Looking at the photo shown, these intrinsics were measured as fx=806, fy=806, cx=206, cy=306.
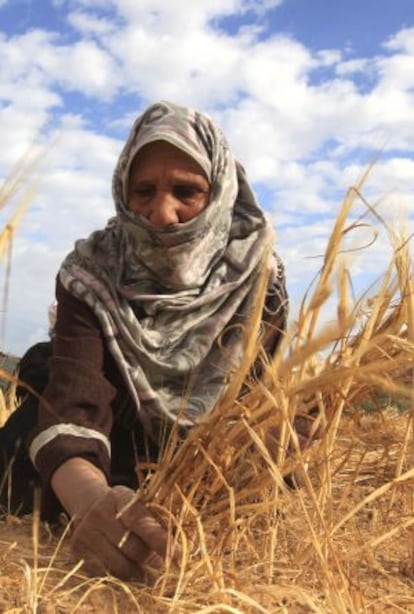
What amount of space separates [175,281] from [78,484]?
0.60m

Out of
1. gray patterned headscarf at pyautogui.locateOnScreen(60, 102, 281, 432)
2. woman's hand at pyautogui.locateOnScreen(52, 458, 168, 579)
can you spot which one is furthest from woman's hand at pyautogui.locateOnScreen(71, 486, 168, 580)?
gray patterned headscarf at pyautogui.locateOnScreen(60, 102, 281, 432)

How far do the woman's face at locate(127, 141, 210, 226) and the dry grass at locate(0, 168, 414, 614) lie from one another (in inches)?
20.8

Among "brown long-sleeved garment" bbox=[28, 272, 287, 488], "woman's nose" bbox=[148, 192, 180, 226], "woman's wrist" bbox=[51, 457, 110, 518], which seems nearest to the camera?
"woman's wrist" bbox=[51, 457, 110, 518]

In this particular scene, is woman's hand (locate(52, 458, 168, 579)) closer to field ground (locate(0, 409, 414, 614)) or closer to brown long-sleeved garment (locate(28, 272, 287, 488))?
field ground (locate(0, 409, 414, 614))

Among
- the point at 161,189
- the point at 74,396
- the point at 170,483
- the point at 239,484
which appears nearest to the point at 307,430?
the point at 239,484

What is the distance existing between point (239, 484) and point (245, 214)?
0.79 meters

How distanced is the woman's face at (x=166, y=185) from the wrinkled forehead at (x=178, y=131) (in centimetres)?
2

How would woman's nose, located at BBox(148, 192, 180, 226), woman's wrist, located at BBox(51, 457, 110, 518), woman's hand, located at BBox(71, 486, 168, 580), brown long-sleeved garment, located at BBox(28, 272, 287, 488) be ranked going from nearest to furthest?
woman's hand, located at BBox(71, 486, 168, 580) < woman's wrist, located at BBox(51, 457, 110, 518) < brown long-sleeved garment, located at BBox(28, 272, 287, 488) < woman's nose, located at BBox(148, 192, 180, 226)

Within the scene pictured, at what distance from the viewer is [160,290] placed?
1832mm

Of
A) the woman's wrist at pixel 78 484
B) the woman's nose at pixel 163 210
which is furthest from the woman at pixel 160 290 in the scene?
the woman's wrist at pixel 78 484

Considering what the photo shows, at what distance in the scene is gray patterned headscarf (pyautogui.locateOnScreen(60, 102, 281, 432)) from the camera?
172 centimetres

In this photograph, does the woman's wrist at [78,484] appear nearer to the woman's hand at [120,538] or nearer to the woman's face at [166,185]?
the woman's hand at [120,538]

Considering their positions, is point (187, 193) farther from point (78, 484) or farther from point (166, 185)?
point (78, 484)

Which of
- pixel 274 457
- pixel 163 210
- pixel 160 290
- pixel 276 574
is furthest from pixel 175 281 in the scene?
pixel 276 574
